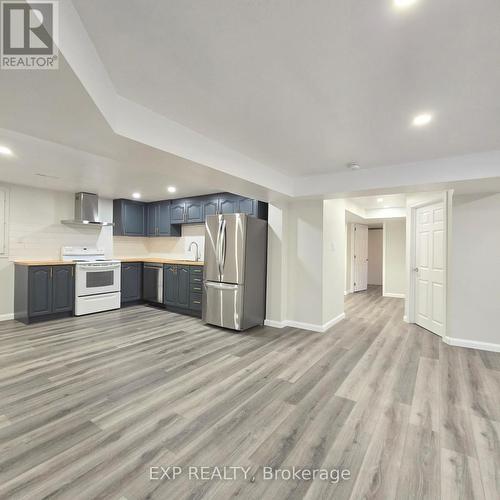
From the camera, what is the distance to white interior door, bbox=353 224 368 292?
873cm

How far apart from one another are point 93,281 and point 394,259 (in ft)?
25.0

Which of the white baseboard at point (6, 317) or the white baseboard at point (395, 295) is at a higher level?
the white baseboard at point (6, 317)

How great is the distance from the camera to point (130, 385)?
2594 mm

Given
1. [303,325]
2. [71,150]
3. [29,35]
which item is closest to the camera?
[29,35]

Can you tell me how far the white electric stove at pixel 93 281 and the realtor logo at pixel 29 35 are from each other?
4.39 meters

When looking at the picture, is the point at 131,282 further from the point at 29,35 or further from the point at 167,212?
the point at 29,35

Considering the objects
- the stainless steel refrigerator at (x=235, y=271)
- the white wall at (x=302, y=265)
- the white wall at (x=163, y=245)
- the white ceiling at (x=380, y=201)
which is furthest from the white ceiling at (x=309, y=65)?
the white wall at (x=163, y=245)

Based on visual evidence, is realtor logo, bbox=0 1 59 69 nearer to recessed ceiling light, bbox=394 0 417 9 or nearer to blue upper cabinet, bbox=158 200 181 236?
recessed ceiling light, bbox=394 0 417 9

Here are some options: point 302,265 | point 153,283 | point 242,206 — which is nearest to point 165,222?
point 153,283

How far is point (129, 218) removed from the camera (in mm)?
6293

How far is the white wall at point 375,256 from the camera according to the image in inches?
405

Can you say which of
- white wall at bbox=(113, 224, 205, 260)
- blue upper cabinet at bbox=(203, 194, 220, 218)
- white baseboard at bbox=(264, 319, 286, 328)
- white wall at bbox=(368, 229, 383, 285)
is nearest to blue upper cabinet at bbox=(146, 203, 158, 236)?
white wall at bbox=(113, 224, 205, 260)

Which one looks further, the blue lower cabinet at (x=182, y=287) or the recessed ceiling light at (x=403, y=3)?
the blue lower cabinet at (x=182, y=287)

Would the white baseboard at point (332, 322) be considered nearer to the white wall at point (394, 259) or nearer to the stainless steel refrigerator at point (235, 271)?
the stainless steel refrigerator at point (235, 271)
